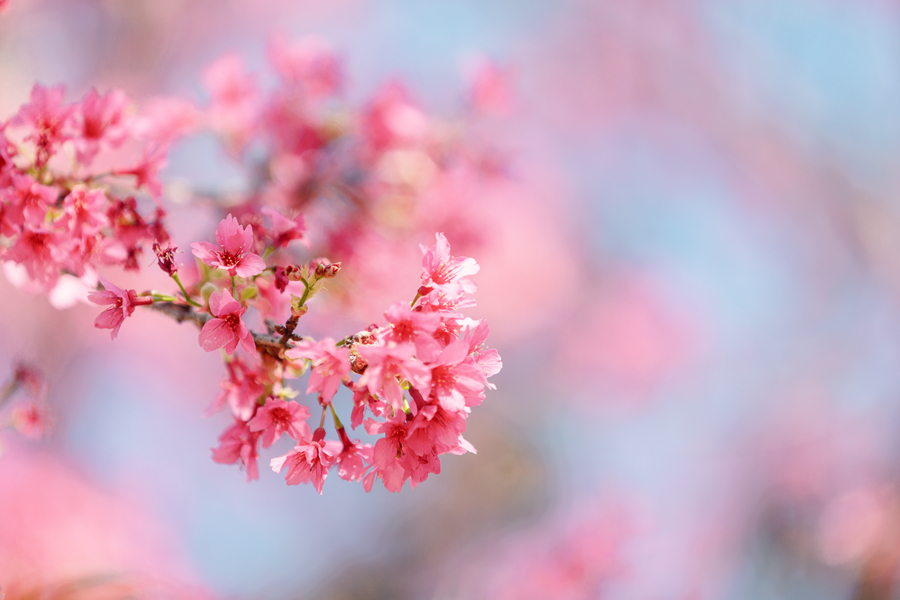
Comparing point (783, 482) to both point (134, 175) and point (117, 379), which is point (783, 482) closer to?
point (134, 175)

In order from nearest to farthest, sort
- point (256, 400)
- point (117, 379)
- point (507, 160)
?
1. point (256, 400)
2. point (507, 160)
3. point (117, 379)

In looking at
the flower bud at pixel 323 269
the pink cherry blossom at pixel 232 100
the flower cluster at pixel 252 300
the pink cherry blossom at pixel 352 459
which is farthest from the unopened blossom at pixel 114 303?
the pink cherry blossom at pixel 232 100

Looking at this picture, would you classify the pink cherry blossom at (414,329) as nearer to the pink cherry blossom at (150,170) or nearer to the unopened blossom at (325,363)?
the unopened blossom at (325,363)

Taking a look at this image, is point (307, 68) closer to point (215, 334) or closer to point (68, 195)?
point (68, 195)

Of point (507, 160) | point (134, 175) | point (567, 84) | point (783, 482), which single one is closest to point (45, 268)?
point (134, 175)

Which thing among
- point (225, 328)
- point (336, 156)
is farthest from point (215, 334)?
point (336, 156)

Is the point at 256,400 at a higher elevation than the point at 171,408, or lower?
lower
